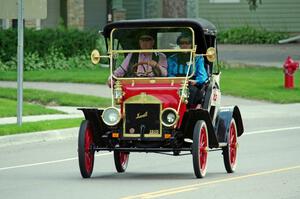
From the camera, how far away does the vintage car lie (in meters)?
13.1

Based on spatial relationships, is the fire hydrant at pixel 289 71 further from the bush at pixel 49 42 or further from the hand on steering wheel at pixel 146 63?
the hand on steering wheel at pixel 146 63

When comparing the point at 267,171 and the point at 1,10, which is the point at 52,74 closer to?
the point at 1,10

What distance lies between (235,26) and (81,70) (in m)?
19.4

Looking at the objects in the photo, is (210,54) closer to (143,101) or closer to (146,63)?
(146,63)

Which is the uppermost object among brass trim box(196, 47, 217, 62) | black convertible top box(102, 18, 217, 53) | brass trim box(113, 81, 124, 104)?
black convertible top box(102, 18, 217, 53)

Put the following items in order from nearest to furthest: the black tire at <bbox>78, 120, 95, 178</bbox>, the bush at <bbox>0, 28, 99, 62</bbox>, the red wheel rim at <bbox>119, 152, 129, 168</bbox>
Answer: the black tire at <bbox>78, 120, 95, 178</bbox>, the red wheel rim at <bbox>119, 152, 129, 168</bbox>, the bush at <bbox>0, 28, 99, 62</bbox>

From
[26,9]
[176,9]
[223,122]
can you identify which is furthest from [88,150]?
[176,9]

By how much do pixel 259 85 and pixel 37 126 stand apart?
11.0m

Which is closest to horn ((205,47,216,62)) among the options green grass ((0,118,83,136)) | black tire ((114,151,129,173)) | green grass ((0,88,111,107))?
black tire ((114,151,129,173))

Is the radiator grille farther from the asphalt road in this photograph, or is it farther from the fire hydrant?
the fire hydrant

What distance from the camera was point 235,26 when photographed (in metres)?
51.9

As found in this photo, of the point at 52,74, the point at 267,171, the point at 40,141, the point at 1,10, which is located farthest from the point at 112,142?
the point at 52,74

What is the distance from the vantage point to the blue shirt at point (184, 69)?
13.7m

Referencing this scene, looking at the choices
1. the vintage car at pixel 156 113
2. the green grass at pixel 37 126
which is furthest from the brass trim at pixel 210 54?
the green grass at pixel 37 126
